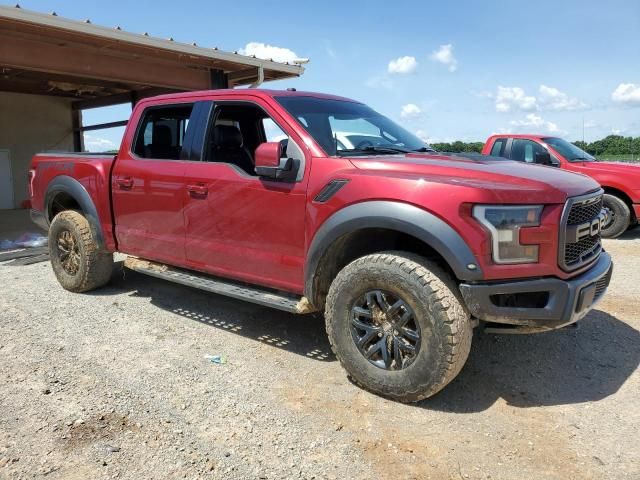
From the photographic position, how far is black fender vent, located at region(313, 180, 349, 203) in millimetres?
3379

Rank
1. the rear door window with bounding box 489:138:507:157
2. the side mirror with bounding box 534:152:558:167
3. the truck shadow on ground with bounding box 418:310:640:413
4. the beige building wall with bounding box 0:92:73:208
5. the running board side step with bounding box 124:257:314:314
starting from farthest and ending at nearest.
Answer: the beige building wall with bounding box 0:92:73:208
the rear door window with bounding box 489:138:507:157
the side mirror with bounding box 534:152:558:167
the running board side step with bounding box 124:257:314:314
the truck shadow on ground with bounding box 418:310:640:413

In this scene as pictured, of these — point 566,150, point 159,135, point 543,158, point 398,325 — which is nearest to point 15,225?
point 159,135

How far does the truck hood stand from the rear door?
179 cm

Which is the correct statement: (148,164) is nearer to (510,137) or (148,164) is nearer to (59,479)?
(59,479)

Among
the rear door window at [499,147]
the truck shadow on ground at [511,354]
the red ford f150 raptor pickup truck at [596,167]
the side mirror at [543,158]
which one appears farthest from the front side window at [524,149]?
the truck shadow on ground at [511,354]

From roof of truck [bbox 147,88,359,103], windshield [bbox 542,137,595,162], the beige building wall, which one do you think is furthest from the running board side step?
the beige building wall

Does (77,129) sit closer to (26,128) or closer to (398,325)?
(26,128)

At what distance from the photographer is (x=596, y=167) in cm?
907

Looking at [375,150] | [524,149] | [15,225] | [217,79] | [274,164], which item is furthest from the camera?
[15,225]

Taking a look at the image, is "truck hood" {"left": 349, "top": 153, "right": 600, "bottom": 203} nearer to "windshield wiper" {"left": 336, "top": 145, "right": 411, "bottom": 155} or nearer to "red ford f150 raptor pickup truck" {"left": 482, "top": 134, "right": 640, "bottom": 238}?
"windshield wiper" {"left": 336, "top": 145, "right": 411, "bottom": 155}

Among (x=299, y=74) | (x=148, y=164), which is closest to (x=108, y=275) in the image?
(x=148, y=164)

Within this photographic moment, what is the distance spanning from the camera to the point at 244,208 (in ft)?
12.8

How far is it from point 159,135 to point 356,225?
268 cm

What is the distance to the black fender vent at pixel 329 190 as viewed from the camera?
3.38 m
